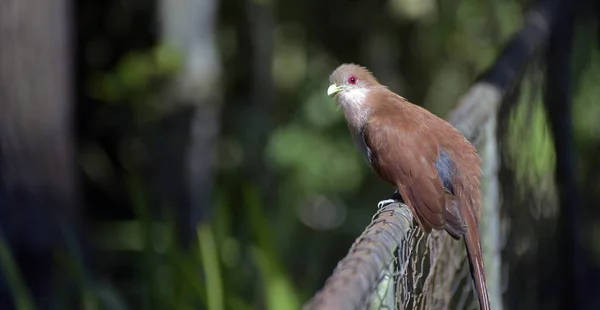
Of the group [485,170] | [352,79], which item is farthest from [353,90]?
[485,170]

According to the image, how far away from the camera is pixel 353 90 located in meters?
3.77

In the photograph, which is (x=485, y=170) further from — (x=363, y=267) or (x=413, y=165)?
(x=363, y=267)

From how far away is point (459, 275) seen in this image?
361 cm

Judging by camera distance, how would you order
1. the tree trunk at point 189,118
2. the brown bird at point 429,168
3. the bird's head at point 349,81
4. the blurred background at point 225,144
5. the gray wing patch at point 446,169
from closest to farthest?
the brown bird at point 429,168 → the gray wing patch at point 446,169 → the bird's head at point 349,81 → the blurred background at point 225,144 → the tree trunk at point 189,118

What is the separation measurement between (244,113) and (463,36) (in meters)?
2.01

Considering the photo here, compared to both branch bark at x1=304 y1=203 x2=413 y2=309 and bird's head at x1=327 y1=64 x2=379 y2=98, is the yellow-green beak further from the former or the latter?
branch bark at x1=304 y1=203 x2=413 y2=309

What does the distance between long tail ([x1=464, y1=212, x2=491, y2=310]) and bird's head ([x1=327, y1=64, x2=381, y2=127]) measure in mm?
695

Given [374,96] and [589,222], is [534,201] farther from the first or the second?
[589,222]

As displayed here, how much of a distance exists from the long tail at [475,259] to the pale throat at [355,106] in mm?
658

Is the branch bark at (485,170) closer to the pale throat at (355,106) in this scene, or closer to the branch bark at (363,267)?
the branch bark at (363,267)

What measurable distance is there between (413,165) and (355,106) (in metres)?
0.59

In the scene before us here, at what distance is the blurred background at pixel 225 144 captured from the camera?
4309 millimetres

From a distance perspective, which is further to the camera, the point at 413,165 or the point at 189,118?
the point at 189,118

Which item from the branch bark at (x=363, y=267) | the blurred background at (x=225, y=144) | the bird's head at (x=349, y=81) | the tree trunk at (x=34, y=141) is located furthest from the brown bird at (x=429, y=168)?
the tree trunk at (x=34, y=141)
